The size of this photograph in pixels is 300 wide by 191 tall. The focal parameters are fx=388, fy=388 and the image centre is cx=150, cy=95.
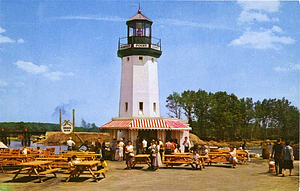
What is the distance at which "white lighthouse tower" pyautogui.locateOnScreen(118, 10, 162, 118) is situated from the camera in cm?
3369

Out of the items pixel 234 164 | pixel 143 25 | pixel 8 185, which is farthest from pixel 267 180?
pixel 143 25

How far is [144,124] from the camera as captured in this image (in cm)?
3014

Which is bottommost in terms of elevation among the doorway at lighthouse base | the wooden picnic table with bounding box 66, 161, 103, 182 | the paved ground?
the paved ground

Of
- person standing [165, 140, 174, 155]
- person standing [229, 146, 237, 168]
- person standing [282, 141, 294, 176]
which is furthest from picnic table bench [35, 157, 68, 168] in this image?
person standing [282, 141, 294, 176]

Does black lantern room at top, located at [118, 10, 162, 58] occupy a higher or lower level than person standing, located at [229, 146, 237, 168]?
higher

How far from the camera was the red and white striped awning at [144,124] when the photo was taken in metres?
29.7

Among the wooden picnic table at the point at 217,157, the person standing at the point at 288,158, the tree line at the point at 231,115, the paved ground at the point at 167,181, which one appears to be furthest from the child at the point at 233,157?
the tree line at the point at 231,115

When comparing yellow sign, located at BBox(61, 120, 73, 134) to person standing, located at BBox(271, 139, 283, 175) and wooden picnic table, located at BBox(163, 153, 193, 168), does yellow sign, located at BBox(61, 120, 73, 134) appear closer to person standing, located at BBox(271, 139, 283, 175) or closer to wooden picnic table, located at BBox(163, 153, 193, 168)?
wooden picnic table, located at BBox(163, 153, 193, 168)

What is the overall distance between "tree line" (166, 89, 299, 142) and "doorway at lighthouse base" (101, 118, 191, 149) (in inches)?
2157

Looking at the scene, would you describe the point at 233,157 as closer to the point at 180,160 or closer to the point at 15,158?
the point at 180,160

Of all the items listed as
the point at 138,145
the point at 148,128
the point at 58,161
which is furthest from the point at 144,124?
the point at 58,161

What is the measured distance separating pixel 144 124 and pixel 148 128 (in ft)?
1.88

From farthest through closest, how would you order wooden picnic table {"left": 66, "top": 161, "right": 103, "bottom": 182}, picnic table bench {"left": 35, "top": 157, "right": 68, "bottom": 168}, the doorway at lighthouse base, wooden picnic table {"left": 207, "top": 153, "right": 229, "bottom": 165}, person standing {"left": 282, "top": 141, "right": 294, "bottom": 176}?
the doorway at lighthouse base → wooden picnic table {"left": 207, "top": 153, "right": 229, "bottom": 165} → picnic table bench {"left": 35, "top": 157, "right": 68, "bottom": 168} → person standing {"left": 282, "top": 141, "right": 294, "bottom": 176} → wooden picnic table {"left": 66, "top": 161, "right": 103, "bottom": 182}

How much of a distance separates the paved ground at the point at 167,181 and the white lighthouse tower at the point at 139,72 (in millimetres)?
14378
